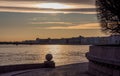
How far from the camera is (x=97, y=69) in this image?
66.7 feet

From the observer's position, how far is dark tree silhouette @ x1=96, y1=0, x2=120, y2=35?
21875 mm

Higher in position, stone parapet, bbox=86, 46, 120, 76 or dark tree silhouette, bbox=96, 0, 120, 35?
dark tree silhouette, bbox=96, 0, 120, 35

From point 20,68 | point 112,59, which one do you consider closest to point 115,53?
point 112,59

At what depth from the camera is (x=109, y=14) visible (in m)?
22.4

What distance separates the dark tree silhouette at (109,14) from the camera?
2188 cm

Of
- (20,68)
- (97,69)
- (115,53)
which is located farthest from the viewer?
(20,68)

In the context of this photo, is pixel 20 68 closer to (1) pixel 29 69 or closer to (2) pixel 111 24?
(1) pixel 29 69

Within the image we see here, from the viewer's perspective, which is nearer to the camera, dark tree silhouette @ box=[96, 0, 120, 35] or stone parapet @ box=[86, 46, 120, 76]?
stone parapet @ box=[86, 46, 120, 76]

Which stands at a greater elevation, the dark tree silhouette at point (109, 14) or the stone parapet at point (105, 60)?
the dark tree silhouette at point (109, 14)

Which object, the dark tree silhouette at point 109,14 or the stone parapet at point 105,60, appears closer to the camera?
the stone parapet at point 105,60

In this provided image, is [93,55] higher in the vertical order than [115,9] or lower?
lower

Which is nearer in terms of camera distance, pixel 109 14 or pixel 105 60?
pixel 105 60

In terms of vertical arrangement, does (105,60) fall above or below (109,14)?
below

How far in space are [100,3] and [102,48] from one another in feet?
15.5
